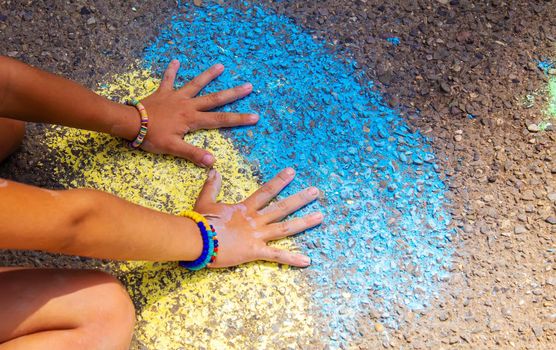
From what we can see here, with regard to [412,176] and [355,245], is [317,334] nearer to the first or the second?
[355,245]

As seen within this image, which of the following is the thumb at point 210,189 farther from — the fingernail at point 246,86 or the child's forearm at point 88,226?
the fingernail at point 246,86

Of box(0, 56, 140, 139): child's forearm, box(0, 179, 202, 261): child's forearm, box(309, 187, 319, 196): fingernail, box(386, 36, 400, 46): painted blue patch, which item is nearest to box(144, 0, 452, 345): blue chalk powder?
box(309, 187, 319, 196): fingernail

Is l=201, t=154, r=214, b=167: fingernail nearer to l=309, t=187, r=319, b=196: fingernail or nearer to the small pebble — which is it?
l=309, t=187, r=319, b=196: fingernail

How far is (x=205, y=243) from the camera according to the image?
1.43 meters

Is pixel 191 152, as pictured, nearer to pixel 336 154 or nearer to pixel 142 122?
pixel 142 122

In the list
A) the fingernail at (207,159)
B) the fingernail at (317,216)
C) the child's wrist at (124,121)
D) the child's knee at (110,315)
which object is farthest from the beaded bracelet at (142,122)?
the fingernail at (317,216)

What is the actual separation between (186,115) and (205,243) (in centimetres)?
39

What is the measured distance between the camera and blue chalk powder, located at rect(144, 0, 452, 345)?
1477 millimetres

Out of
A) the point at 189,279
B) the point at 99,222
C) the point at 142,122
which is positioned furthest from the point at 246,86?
the point at 99,222

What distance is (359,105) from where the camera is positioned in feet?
5.39

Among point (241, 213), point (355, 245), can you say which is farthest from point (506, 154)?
point (241, 213)

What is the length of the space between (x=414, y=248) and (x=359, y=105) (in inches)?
16.8

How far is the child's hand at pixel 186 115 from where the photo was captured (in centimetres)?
158

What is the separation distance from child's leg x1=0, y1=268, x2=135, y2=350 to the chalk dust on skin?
16cm
